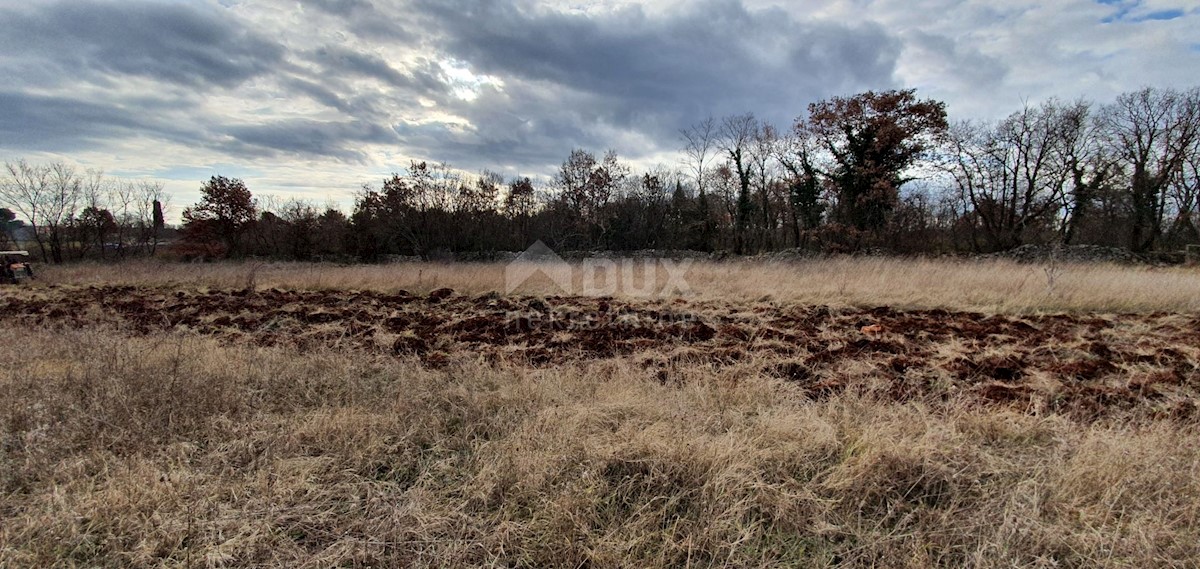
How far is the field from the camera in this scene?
217 centimetres

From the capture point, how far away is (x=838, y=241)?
25234 mm

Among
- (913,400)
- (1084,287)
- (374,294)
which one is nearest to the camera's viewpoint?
(913,400)

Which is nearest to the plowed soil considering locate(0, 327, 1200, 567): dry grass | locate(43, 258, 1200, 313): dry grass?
locate(0, 327, 1200, 567): dry grass

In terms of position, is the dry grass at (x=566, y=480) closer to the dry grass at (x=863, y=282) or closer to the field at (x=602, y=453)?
the field at (x=602, y=453)

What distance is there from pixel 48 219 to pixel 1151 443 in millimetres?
39029

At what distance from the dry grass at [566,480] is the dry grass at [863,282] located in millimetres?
7302

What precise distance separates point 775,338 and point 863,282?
6405mm

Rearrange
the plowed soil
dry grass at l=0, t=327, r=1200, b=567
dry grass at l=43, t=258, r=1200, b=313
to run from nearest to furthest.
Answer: dry grass at l=0, t=327, r=1200, b=567, the plowed soil, dry grass at l=43, t=258, r=1200, b=313

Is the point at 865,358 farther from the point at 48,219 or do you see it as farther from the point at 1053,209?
the point at 48,219

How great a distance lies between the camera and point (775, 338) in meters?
6.54

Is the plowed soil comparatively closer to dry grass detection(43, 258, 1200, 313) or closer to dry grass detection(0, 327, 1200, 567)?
dry grass detection(0, 327, 1200, 567)

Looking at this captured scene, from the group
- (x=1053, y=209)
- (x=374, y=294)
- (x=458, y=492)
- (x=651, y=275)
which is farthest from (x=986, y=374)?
(x=1053, y=209)

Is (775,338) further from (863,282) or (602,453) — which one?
(863,282)

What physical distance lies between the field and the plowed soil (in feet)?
0.21
